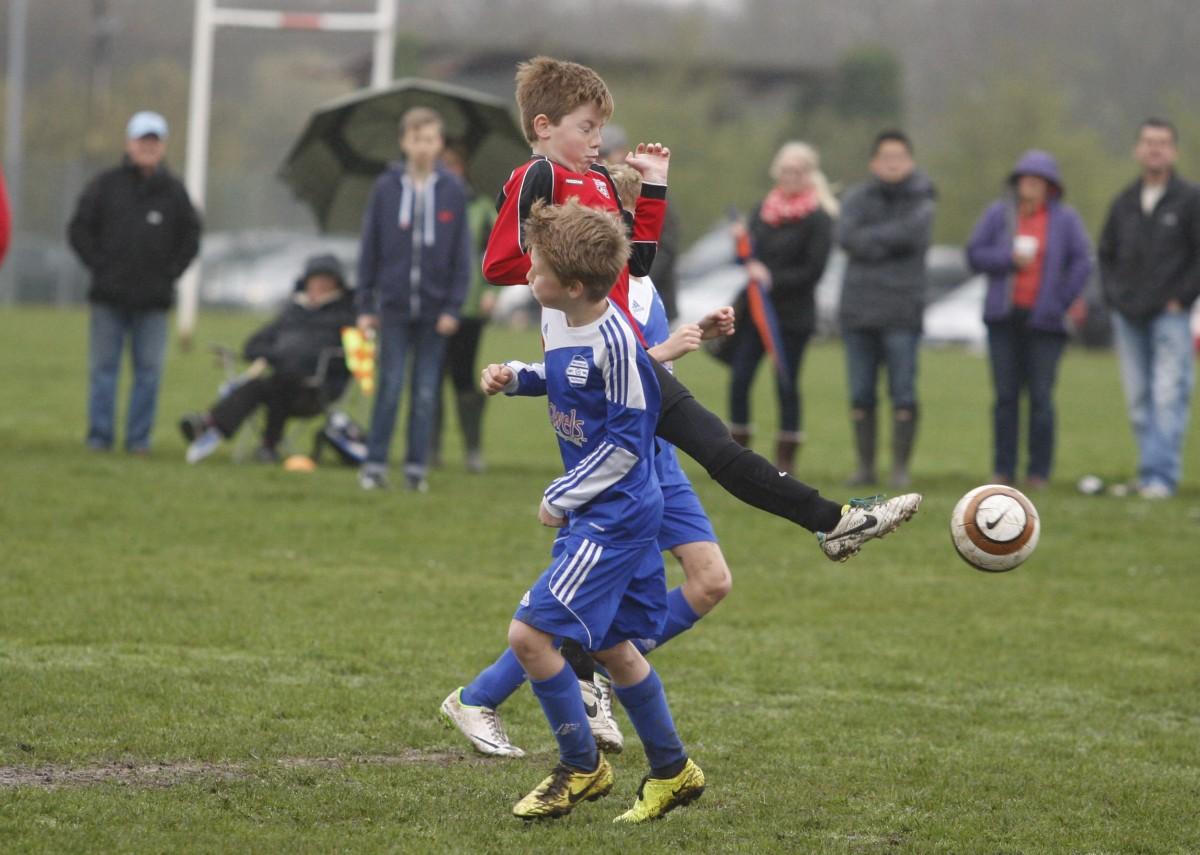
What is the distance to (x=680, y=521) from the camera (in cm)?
521

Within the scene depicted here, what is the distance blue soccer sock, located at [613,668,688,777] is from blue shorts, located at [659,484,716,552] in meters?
0.52

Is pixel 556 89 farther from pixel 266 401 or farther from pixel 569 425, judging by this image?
pixel 266 401

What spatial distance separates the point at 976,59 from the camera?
212 feet

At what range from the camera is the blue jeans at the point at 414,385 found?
10.7m

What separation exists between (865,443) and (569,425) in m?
7.34

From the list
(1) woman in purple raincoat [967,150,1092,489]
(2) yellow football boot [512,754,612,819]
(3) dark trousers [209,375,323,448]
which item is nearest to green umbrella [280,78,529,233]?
(3) dark trousers [209,375,323,448]

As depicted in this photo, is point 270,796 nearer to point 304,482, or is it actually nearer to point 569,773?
point 569,773

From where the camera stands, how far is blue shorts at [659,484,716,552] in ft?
17.1

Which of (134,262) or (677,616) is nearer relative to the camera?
(677,616)

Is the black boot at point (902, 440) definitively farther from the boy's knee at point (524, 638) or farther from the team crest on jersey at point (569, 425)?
the boy's knee at point (524, 638)

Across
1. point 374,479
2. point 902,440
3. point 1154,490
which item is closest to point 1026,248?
point 902,440

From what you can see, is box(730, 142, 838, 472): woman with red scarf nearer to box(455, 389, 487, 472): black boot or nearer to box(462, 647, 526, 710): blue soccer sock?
box(455, 389, 487, 472): black boot

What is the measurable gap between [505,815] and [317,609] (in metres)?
2.84

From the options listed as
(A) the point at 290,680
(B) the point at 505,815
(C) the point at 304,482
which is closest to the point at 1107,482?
(C) the point at 304,482
